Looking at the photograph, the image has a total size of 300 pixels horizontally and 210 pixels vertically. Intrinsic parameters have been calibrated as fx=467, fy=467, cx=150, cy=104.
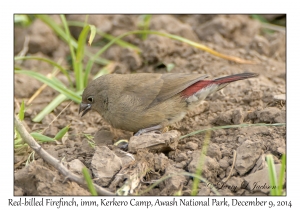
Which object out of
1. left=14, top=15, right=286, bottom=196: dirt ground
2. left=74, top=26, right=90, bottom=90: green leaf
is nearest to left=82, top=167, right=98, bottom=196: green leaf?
left=14, top=15, right=286, bottom=196: dirt ground

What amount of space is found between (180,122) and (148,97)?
1.99 feet

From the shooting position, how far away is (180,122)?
5902mm

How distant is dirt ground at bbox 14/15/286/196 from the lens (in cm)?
438

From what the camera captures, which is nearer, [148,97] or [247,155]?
[247,155]

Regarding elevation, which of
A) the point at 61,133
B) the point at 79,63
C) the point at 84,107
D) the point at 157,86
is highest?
the point at 79,63

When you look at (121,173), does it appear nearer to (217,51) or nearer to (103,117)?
(103,117)

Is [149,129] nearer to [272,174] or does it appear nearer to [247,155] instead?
[247,155]

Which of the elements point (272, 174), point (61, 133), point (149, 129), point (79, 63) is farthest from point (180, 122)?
point (272, 174)

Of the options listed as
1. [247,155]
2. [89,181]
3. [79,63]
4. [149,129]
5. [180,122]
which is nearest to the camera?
[89,181]

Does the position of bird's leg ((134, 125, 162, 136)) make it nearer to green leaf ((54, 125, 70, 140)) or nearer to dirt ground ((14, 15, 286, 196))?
dirt ground ((14, 15, 286, 196))

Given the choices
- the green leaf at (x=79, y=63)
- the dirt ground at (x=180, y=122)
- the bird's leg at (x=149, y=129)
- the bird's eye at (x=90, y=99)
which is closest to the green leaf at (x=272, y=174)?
the dirt ground at (x=180, y=122)

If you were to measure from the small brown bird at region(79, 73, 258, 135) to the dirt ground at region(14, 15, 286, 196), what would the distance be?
0.87 feet

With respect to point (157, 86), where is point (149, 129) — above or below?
below

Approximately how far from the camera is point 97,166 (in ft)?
14.7
